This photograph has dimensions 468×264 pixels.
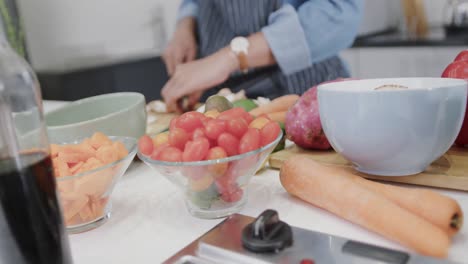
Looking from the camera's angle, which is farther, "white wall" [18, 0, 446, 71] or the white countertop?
"white wall" [18, 0, 446, 71]

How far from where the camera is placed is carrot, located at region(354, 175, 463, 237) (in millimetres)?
502

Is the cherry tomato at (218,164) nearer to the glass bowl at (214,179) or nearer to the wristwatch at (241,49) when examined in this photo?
the glass bowl at (214,179)

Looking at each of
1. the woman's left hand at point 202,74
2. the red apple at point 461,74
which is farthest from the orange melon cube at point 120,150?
the woman's left hand at point 202,74

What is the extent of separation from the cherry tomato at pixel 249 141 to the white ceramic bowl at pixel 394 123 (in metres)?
0.12

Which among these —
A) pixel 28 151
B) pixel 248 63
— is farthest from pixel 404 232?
pixel 248 63

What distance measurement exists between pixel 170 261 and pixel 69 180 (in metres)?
0.18

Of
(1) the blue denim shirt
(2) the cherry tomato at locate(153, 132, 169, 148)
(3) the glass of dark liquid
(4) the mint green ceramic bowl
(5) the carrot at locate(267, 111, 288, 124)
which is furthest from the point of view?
(1) the blue denim shirt

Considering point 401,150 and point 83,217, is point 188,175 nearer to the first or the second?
point 83,217

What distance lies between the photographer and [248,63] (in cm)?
135

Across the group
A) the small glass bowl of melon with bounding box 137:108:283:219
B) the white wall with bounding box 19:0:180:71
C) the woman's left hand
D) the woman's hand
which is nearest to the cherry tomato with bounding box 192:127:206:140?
the small glass bowl of melon with bounding box 137:108:283:219

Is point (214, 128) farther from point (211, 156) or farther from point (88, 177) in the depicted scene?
point (88, 177)

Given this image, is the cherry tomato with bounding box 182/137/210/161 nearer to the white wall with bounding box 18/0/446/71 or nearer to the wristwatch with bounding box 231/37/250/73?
the wristwatch with bounding box 231/37/250/73

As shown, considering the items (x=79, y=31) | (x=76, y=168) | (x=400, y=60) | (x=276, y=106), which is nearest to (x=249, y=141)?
(x=76, y=168)

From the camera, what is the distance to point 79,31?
2.55m
